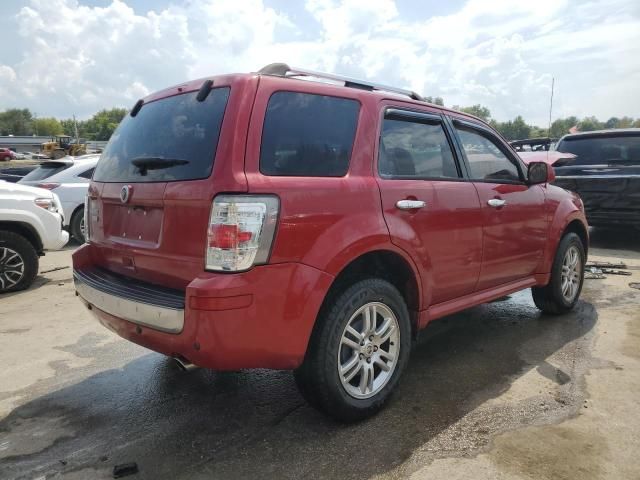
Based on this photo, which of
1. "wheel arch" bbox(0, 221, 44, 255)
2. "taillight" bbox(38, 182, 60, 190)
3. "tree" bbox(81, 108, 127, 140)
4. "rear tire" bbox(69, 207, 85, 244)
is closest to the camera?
"wheel arch" bbox(0, 221, 44, 255)

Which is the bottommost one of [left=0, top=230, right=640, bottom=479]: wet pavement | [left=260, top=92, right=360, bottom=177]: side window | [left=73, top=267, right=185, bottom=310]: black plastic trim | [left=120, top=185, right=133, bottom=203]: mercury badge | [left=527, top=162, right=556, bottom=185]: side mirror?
[left=0, top=230, right=640, bottom=479]: wet pavement

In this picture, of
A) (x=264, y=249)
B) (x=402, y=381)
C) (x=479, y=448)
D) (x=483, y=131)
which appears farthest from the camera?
(x=483, y=131)

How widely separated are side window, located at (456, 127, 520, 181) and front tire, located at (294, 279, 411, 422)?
4.52 ft

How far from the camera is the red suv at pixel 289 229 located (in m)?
2.43

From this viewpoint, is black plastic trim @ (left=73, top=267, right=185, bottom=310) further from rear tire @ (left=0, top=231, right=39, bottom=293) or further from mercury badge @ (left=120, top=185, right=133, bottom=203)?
rear tire @ (left=0, top=231, right=39, bottom=293)

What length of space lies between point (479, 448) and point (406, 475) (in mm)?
470

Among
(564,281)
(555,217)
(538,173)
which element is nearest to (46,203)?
(538,173)

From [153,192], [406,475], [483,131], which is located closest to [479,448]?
[406,475]

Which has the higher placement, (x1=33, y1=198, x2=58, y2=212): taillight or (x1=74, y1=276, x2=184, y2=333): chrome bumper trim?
(x1=33, y1=198, x2=58, y2=212): taillight

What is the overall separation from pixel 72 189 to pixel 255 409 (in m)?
7.51

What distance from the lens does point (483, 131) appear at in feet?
13.7

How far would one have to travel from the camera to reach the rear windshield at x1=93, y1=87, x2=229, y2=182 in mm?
2615

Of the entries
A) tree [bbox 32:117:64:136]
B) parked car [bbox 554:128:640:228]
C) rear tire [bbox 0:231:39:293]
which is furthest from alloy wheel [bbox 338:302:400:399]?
tree [bbox 32:117:64:136]

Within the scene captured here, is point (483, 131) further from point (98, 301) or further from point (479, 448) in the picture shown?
point (98, 301)
